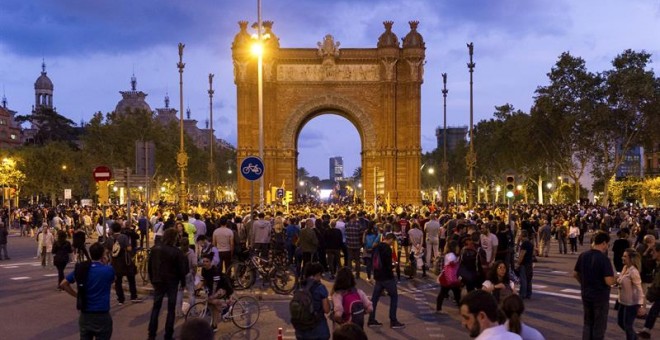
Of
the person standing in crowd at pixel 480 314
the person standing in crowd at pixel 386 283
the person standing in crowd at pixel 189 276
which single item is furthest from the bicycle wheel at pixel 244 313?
the person standing in crowd at pixel 480 314

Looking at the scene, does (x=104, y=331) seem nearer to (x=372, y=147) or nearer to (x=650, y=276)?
(x=650, y=276)

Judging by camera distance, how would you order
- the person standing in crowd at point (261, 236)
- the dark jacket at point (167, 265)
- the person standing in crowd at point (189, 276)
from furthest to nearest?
1. the person standing in crowd at point (261, 236)
2. the person standing in crowd at point (189, 276)
3. the dark jacket at point (167, 265)

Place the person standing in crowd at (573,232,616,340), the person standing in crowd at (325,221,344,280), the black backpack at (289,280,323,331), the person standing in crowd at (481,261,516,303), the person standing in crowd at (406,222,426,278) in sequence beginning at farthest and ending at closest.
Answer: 1. the person standing in crowd at (406,222,426,278)
2. the person standing in crowd at (325,221,344,280)
3. the person standing in crowd at (481,261,516,303)
4. the person standing in crowd at (573,232,616,340)
5. the black backpack at (289,280,323,331)

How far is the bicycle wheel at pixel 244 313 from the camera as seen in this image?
1230 cm

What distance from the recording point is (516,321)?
19.8 feet

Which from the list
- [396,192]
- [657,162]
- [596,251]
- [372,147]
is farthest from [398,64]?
[596,251]

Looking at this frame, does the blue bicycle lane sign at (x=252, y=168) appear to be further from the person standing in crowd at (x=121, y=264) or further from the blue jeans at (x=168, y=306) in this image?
the blue jeans at (x=168, y=306)

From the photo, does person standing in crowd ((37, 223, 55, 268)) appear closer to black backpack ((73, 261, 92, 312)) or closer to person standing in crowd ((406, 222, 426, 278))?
person standing in crowd ((406, 222, 426, 278))

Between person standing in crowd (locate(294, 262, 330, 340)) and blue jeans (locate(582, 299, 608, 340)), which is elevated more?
person standing in crowd (locate(294, 262, 330, 340))

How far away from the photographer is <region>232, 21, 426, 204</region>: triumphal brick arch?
200ft

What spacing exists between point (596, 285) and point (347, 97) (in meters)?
52.5

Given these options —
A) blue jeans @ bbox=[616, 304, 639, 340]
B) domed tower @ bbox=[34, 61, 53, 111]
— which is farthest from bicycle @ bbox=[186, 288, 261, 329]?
domed tower @ bbox=[34, 61, 53, 111]

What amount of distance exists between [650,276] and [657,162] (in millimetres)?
79398

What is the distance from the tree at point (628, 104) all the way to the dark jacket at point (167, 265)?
4188cm
